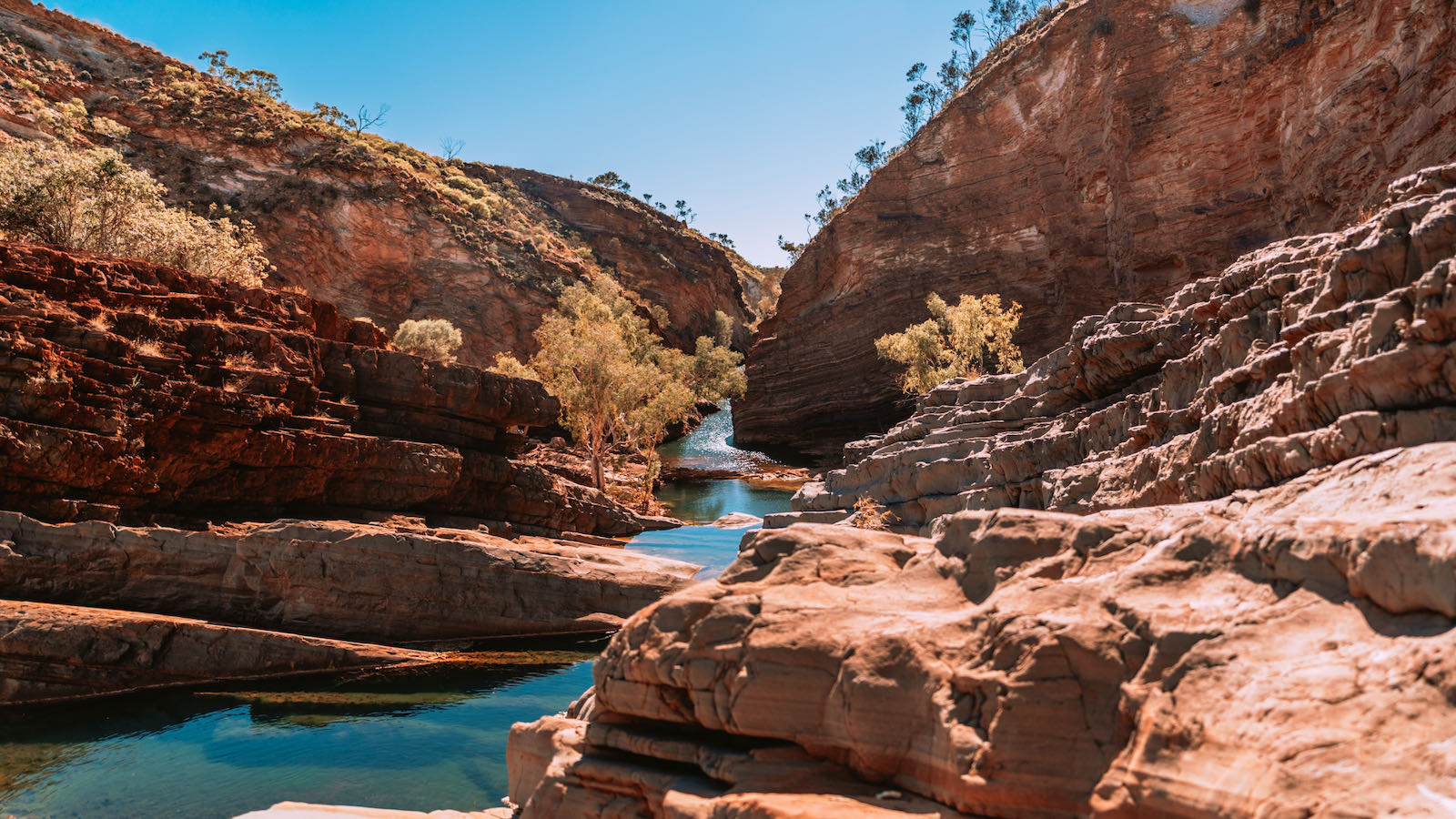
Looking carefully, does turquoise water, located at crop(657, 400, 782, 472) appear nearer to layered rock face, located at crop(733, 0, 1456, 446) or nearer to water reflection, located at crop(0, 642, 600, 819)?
layered rock face, located at crop(733, 0, 1456, 446)

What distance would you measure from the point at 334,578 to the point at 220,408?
484 cm

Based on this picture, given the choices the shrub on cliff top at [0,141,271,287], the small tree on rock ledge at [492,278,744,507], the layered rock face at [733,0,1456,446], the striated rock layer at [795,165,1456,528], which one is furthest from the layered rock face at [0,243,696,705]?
the layered rock face at [733,0,1456,446]

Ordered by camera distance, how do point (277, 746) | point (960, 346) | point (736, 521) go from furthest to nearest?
point (960, 346), point (736, 521), point (277, 746)

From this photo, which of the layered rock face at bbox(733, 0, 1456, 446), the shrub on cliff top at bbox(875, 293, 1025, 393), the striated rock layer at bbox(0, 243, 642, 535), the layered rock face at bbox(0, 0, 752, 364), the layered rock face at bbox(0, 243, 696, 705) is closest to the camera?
the layered rock face at bbox(0, 243, 696, 705)

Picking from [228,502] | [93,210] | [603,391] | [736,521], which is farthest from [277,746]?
[603,391]

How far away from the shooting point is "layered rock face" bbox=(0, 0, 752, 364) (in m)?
49.0

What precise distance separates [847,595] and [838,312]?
176 ft

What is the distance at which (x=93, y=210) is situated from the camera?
25.6m

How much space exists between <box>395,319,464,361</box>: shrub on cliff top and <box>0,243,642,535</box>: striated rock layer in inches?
981

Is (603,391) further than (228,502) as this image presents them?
Yes

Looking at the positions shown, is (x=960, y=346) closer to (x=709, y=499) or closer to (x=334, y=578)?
(x=709, y=499)

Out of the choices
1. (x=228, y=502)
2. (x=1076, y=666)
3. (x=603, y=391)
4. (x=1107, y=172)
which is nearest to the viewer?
(x=1076, y=666)

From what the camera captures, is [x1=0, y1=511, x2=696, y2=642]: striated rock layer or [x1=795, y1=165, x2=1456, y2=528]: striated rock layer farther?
[x1=0, y1=511, x2=696, y2=642]: striated rock layer

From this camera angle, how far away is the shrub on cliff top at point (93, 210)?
77.8 ft
